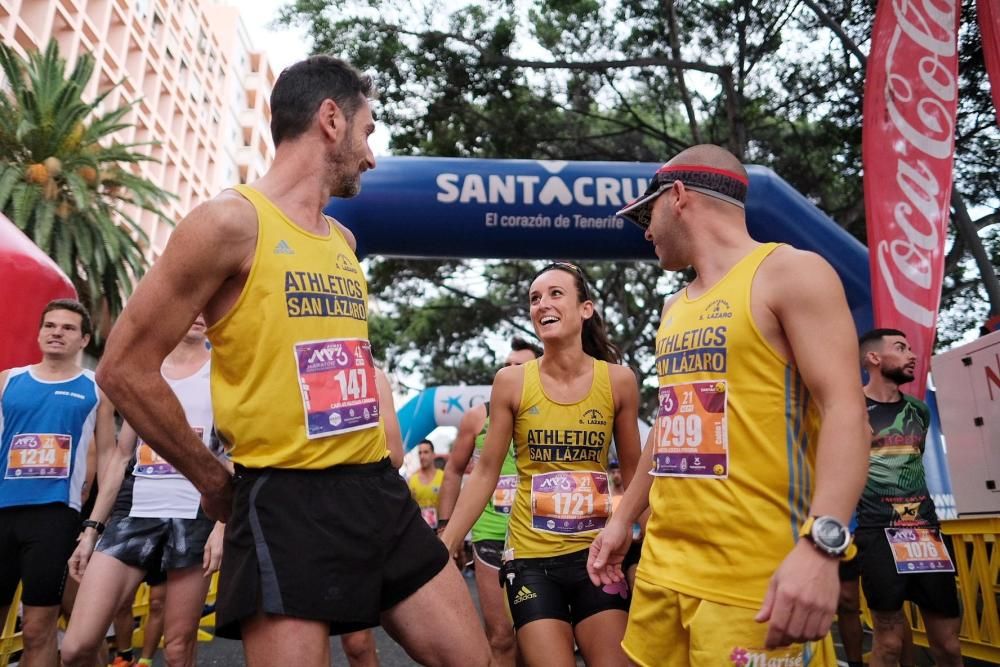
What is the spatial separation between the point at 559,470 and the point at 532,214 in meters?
4.21

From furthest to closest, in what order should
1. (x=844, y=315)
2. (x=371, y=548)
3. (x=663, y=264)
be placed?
(x=663, y=264) → (x=371, y=548) → (x=844, y=315)

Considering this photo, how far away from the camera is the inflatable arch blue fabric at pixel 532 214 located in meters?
7.39

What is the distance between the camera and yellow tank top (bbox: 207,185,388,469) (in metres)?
2.10

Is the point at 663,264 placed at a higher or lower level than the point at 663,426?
higher

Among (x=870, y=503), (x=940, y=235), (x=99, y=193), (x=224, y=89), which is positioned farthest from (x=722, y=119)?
(x=224, y=89)

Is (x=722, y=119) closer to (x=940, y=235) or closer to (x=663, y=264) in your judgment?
(x=940, y=235)

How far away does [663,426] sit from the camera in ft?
7.94

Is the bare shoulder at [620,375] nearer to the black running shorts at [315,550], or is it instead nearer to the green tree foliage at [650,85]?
the black running shorts at [315,550]

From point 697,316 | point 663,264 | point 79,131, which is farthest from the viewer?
point 79,131

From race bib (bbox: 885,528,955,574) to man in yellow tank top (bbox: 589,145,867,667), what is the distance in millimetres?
3161

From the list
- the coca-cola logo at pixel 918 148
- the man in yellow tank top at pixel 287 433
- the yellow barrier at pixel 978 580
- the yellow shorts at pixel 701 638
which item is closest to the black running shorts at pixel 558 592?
the yellow shorts at pixel 701 638

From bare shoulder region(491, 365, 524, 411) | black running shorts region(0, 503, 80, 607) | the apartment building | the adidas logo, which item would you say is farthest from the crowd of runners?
the apartment building

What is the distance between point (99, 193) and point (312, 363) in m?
21.4

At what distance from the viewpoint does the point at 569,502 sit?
360 cm
